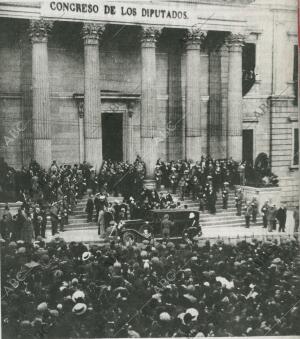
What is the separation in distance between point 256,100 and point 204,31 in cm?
416

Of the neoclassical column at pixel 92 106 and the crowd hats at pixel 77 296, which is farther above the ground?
the neoclassical column at pixel 92 106

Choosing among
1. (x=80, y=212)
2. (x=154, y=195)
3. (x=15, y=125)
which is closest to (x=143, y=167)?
(x=154, y=195)

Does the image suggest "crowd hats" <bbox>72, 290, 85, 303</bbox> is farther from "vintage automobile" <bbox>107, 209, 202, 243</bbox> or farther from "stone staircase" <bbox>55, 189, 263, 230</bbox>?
"stone staircase" <bbox>55, 189, 263, 230</bbox>

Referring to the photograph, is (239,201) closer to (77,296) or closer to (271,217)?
(271,217)

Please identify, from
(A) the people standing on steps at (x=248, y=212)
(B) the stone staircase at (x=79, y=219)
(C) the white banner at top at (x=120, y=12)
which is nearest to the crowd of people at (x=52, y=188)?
(B) the stone staircase at (x=79, y=219)

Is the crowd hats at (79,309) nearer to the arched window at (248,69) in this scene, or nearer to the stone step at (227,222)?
the stone step at (227,222)

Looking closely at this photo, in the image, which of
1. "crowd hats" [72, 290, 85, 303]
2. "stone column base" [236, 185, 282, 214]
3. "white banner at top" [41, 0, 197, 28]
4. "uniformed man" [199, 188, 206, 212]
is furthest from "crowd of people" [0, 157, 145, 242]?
"white banner at top" [41, 0, 197, 28]

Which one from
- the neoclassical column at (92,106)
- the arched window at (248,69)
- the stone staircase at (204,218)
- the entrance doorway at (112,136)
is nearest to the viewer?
the stone staircase at (204,218)

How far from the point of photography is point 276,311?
12016 mm

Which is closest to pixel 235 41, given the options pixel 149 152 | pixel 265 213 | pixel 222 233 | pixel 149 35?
pixel 149 35

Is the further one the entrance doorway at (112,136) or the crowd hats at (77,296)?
the entrance doorway at (112,136)

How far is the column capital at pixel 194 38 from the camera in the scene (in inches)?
911

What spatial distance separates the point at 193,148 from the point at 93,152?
460 centimetres

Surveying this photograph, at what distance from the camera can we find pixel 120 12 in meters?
17.3
